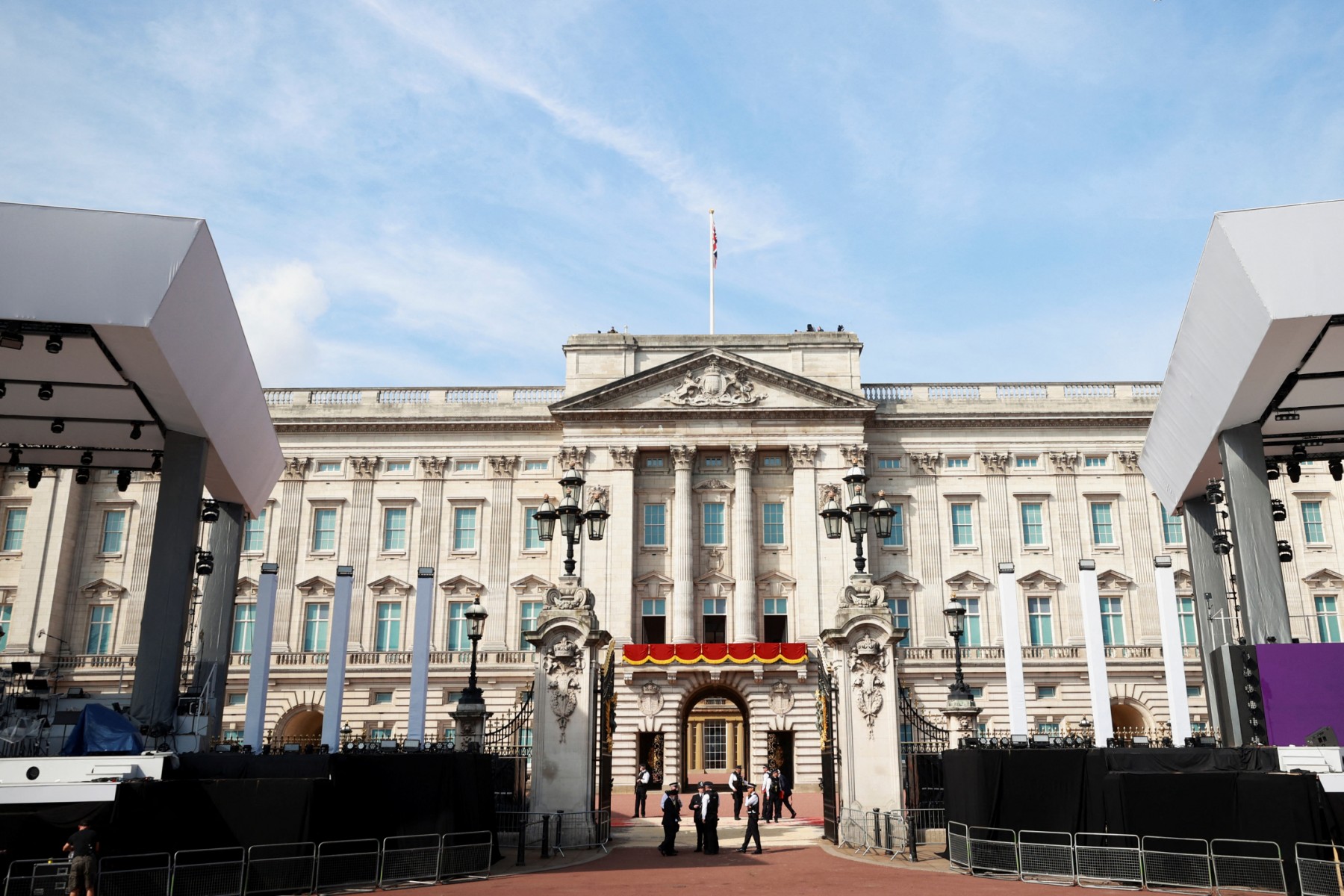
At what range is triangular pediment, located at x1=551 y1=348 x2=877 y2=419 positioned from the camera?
5088 cm

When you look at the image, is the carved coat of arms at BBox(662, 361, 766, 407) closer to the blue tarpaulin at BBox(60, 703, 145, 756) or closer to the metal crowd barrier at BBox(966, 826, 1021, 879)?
the metal crowd barrier at BBox(966, 826, 1021, 879)

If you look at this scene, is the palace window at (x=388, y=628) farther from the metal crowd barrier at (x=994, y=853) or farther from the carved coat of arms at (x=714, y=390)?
the metal crowd barrier at (x=994, y=853)

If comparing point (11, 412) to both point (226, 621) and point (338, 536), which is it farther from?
point (338, 536)

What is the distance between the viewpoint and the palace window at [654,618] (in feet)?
163

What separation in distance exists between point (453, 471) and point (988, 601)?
87.1 feet

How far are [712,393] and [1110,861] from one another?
35.6m

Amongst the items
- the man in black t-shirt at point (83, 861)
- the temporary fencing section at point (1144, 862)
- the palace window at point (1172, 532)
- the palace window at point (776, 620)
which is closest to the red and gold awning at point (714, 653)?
the palace window at point (776, 620)

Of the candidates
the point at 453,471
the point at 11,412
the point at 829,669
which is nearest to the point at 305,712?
the point at 453,471

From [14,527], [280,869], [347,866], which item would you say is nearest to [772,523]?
[347,866]

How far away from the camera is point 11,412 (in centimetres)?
2366

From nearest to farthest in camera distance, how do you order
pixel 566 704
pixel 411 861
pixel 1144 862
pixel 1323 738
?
pixel 1144 862
pixel 411 861
pixel 1323 738
pixel 566 704

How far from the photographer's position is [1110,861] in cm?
1744

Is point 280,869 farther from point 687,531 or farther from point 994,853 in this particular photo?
point 687,531

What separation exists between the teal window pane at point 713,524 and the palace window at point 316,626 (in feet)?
59.7
